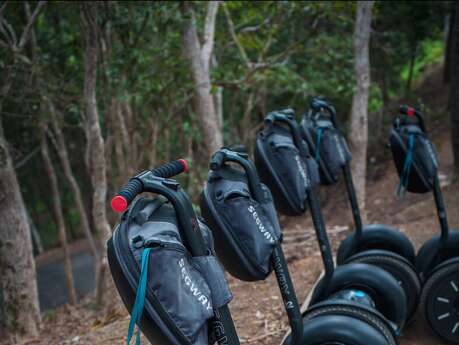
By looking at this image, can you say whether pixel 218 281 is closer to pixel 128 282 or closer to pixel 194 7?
pixel 128 282

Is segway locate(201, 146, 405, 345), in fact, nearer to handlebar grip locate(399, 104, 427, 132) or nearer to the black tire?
the black tire

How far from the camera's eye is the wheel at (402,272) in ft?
12.8

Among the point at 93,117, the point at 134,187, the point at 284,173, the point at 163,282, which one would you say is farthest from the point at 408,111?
the point at 93,117

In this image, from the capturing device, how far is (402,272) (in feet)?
12.9

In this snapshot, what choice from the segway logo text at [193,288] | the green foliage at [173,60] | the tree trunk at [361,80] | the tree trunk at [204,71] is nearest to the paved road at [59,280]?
the green foliage at [173,60]

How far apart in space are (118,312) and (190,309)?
4642mm

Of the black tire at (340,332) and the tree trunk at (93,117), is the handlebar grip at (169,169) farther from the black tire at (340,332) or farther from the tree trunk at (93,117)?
the tree trunk at (93,117)

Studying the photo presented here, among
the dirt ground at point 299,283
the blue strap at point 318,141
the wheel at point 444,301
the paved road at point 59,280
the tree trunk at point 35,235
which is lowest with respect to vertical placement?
the paved road at point 59,280

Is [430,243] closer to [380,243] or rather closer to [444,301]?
[380,243]

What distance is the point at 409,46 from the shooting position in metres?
15.2

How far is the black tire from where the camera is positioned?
8.54 ft

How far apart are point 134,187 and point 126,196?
0.08m

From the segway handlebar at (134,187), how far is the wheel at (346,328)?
1.21 meters

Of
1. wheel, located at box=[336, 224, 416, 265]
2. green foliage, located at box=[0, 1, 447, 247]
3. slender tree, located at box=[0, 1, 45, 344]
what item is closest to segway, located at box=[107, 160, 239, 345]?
wheel, located at box=[336, 224, 416, 265]
